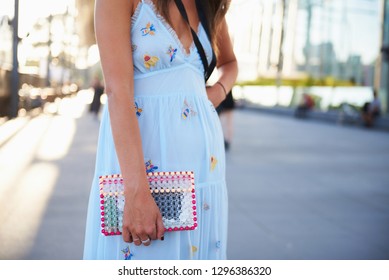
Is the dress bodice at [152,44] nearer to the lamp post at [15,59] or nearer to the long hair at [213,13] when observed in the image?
the long hair at [213,13]

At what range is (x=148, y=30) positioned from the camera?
4.59ft

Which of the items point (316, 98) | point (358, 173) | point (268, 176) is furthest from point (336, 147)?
point (316, 98)

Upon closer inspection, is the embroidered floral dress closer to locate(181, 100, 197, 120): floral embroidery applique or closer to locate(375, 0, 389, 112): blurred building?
locate(181, 100, 197, 120): floral embroidery applique

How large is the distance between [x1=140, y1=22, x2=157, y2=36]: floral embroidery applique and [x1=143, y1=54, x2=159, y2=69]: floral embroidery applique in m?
0.06

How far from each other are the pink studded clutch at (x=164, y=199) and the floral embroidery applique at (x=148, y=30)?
0.37m

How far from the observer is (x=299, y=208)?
522cm

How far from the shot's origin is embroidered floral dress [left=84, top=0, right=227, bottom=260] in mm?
1410

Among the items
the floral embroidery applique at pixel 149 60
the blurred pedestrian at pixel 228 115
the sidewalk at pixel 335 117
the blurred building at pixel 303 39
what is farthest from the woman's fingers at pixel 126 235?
the sidewalk at pixel 335 117

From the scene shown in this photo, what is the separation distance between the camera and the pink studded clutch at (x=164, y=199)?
1.33 meters

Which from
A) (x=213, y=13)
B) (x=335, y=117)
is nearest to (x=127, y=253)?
(x=213, y=13)

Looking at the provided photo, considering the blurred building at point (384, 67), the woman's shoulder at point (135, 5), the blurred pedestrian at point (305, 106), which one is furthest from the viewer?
the blurred pedestrian at point (305, 106)

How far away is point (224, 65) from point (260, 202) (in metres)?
3.66

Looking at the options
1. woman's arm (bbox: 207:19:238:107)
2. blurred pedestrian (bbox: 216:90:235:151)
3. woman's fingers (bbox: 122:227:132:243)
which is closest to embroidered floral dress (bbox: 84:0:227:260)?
woman's fingers (bbox: 122:227:132:243)
